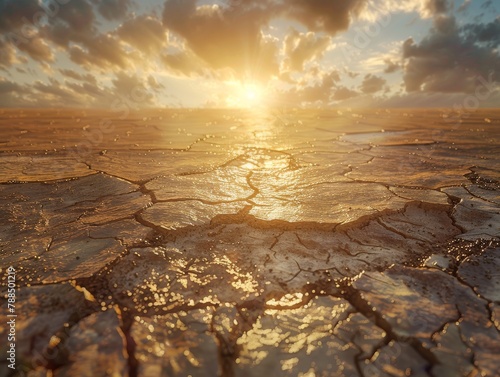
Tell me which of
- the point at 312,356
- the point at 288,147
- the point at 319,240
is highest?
the point at 288,147

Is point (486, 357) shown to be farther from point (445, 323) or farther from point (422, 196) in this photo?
point (422, 196)

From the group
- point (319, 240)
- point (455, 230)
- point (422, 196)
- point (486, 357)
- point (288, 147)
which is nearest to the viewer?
point (486, 357)

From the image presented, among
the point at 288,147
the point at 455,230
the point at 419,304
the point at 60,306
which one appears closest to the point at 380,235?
the point at 455,230

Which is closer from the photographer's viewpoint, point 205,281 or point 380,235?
point 205,281

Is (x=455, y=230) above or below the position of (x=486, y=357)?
above

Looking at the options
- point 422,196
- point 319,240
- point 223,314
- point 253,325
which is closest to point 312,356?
point 253,325

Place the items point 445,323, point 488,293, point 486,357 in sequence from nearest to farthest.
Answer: point 486,357 < point 445,323 < point 488,293
